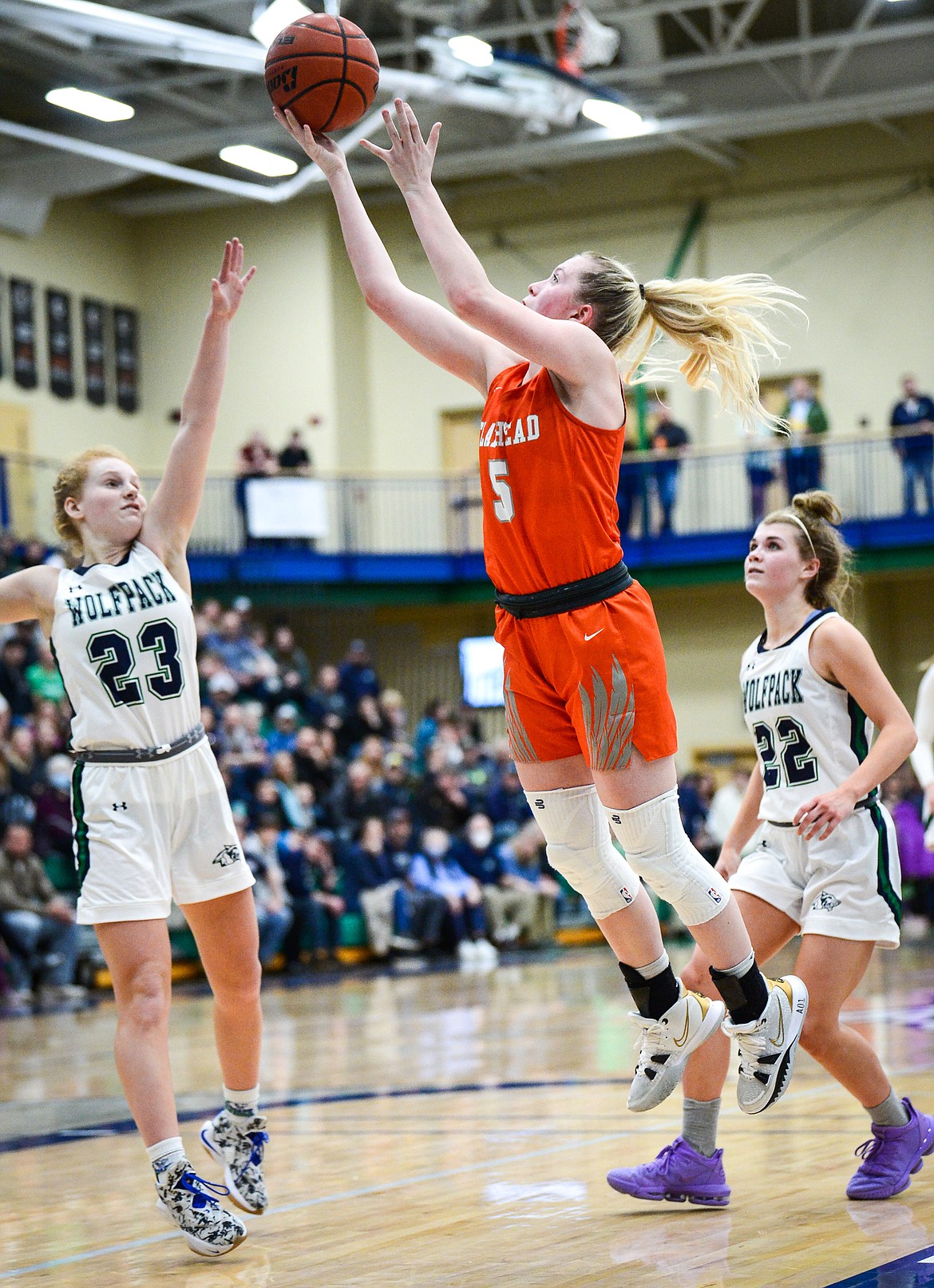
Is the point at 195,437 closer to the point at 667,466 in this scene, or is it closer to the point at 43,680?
the point at 43,680

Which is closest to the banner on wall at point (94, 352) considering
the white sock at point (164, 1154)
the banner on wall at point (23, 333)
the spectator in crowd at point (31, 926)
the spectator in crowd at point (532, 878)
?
the banner on wall at point (23, 333)

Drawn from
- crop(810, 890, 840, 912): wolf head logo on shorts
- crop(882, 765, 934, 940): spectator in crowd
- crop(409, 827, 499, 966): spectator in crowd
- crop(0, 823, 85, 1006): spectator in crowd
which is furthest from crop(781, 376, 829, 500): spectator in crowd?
crop(810, 890, 840, 912): wolf head logo on shorts

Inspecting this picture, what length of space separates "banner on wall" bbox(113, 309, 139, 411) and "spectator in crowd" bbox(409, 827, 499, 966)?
10.7 metres

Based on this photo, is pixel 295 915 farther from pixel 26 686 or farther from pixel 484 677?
pixel 484 677

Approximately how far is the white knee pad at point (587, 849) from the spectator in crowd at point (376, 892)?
422 inches

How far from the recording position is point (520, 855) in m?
16.2

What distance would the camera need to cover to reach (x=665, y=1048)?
13.3ft

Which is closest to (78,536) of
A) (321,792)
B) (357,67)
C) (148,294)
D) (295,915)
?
(357,67)

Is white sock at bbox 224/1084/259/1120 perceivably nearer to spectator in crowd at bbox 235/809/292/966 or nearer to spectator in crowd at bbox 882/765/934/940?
spectator in crowd at bbox 235/809/292/966

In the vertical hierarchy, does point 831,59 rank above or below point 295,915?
above

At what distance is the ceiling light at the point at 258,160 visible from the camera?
58.6 feet

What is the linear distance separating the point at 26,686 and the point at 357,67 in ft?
35.7

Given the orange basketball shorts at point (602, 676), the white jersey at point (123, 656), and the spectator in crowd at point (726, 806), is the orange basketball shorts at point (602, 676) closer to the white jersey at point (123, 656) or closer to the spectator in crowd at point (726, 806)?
the white jersey at point (123, 656)

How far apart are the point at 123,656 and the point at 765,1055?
6.05 ft
